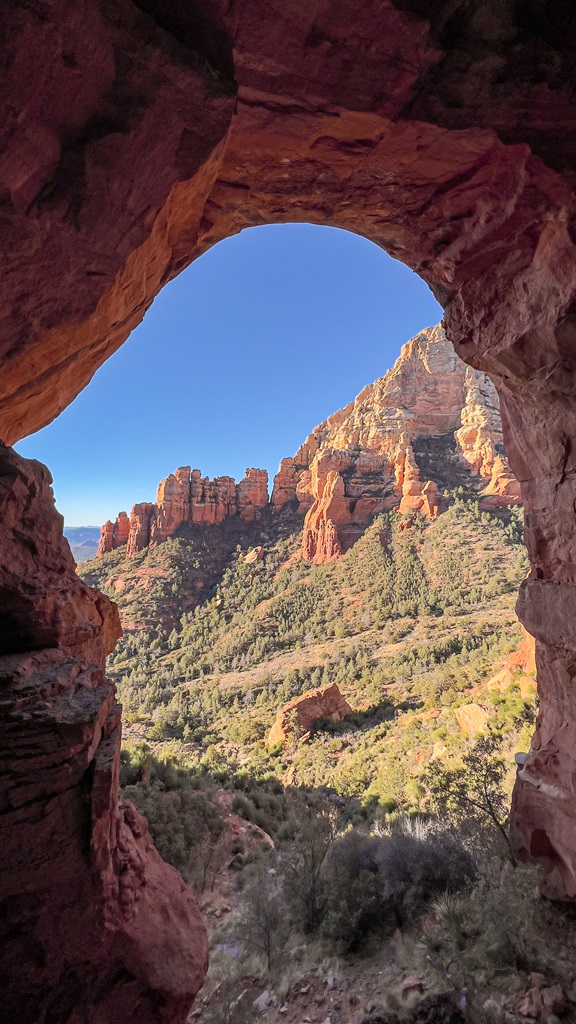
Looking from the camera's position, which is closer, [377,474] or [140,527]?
[140,527]

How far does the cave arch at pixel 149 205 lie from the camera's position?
10.1 feet

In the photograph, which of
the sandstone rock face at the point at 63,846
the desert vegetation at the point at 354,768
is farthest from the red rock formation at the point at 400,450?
the sandstone rock face at the point at 63,846

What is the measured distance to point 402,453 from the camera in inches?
2335

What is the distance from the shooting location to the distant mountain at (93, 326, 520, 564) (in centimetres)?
5372

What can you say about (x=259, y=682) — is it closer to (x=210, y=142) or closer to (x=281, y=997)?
(x=281, y=997)

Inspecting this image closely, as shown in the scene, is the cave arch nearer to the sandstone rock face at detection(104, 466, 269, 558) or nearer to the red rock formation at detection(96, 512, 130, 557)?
the sandstone rock face at detection(104, 466, 269, 558)

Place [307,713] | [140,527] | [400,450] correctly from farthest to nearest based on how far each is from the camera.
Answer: [400,450] → [140,527] → [307,713]

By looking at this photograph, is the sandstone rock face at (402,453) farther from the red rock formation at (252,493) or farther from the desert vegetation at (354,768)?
the desert vegetation at (354,768)

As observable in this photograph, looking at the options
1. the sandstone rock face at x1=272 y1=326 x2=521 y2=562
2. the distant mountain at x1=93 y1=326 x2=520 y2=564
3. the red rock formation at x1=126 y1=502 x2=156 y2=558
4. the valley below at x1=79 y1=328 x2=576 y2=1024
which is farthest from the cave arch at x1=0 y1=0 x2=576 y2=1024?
the red rock formation at x1=126 y1=502 x2=156 y2=558

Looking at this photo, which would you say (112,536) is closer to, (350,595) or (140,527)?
(140,527)

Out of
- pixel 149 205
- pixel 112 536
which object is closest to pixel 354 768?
pixel 149 205

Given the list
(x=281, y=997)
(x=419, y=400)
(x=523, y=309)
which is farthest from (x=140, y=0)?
(x=419, y=400)

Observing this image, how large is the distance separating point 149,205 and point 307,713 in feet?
73.1

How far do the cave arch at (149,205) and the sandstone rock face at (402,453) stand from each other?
154 feet
